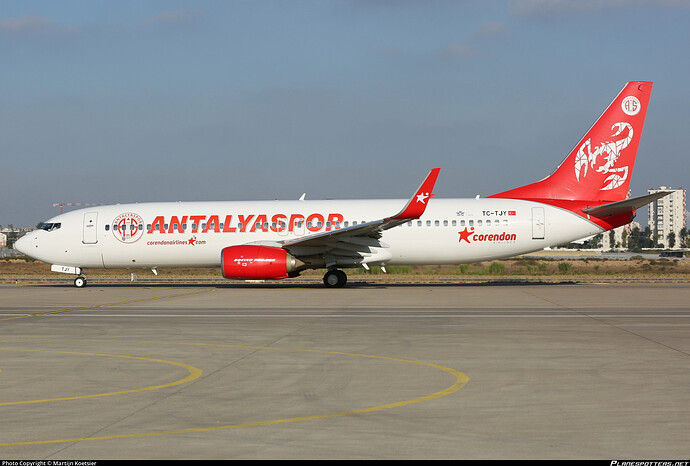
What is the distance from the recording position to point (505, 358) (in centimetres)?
1057

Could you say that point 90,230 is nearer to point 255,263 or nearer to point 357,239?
point 255,263

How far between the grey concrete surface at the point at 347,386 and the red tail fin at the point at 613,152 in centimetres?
1142

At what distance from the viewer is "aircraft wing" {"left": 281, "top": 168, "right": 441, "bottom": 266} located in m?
25.3

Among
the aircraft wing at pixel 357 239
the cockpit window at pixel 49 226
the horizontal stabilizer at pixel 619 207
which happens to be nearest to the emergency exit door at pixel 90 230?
the cockpit window at pixel 49 226

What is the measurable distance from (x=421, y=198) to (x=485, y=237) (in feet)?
14.2

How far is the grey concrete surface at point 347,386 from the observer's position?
5.93 meters

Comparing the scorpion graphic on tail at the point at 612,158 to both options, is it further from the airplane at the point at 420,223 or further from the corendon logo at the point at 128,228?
the corendon logo at the point at 128,228

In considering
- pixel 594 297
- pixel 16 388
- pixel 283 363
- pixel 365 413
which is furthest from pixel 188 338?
pixel 594 297

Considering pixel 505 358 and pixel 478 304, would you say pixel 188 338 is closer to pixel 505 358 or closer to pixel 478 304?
pixel 505 358

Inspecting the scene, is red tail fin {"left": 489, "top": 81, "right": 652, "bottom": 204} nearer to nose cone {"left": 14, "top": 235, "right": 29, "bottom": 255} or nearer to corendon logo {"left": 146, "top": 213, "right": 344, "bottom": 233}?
corendon logo {"left": 146, "top": 213, "right": 344, "bottom": 233}

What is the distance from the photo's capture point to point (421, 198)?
995 inches

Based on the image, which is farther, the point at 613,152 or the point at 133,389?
the point at 613,152

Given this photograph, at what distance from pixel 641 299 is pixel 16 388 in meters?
19.1

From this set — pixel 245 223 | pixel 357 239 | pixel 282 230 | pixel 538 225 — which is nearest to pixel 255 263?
pixel 282 230
